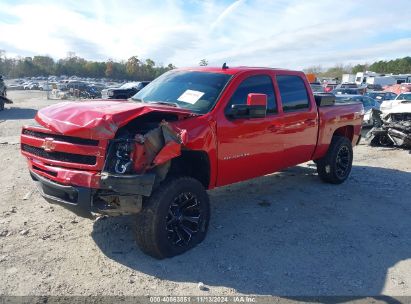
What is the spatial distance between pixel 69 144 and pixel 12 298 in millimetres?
1423

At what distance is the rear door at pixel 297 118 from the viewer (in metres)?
5.57

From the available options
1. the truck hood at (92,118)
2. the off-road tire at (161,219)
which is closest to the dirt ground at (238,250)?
the off-road tire at (161,219)

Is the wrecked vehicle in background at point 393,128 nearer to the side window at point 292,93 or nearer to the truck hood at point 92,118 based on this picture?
the side window at point 292,93

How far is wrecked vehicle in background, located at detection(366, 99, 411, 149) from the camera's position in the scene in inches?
428

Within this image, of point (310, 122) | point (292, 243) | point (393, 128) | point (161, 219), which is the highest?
point (310, 122)

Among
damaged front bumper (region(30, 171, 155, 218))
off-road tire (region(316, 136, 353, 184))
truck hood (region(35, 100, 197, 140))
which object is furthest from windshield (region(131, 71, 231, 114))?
off-road tire (region(316, 136, 353, 184))

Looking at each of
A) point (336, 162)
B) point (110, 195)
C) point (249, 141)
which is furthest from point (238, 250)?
point (336, 162)

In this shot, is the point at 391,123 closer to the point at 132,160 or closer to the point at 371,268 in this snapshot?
the point at 371,268

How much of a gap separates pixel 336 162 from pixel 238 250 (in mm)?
3430

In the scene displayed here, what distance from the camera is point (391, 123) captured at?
37.0ft

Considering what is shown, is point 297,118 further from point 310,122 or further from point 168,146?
point 168,146

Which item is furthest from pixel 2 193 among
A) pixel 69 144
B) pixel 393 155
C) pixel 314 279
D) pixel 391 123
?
pixel 391 123

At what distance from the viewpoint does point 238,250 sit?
169 inches

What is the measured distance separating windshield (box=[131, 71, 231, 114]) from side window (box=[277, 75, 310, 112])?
109cm
